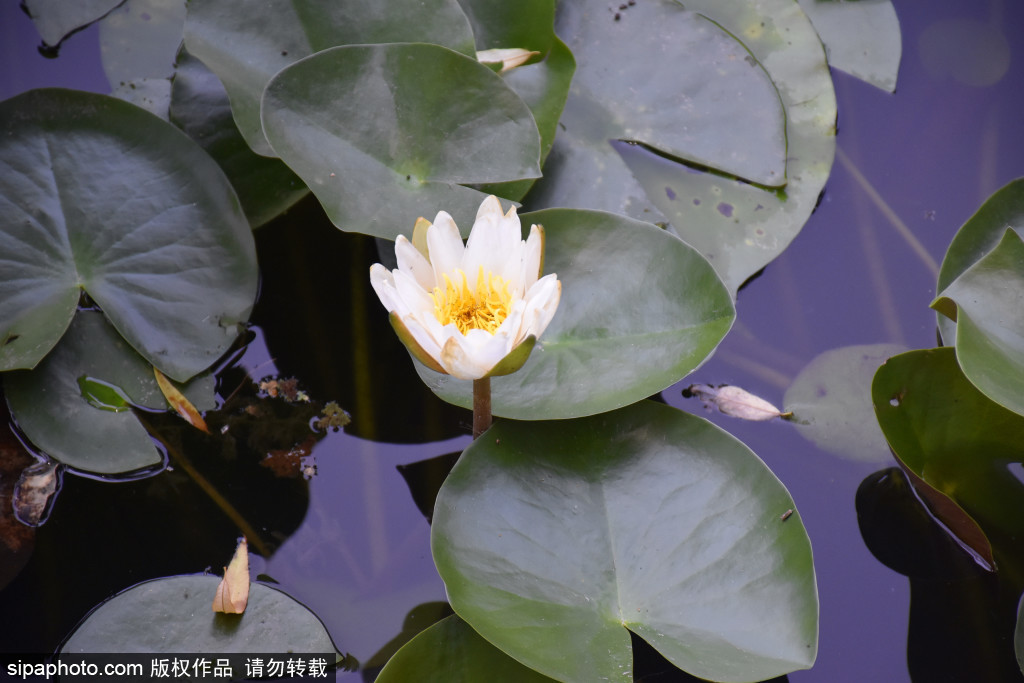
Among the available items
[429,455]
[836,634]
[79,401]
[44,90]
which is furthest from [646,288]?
[44,90]

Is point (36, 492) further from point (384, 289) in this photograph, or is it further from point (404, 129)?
point (404, 129)

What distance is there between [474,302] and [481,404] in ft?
0.69

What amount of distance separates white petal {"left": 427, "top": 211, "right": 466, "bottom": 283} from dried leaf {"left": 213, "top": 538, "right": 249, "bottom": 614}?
0.82 meters

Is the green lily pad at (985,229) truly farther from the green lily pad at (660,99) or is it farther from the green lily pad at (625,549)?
the green lily pad at (625,549)

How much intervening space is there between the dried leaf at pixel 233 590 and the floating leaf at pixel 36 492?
0.48 metres

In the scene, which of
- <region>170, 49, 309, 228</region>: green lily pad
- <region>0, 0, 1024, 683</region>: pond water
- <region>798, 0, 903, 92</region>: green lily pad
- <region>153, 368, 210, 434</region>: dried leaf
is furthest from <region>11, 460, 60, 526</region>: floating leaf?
<region>798, 0, 903, 92</region>: green lily pad

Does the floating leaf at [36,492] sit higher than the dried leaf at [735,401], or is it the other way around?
the dried leaf at [735,401]

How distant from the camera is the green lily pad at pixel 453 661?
4.43 feet

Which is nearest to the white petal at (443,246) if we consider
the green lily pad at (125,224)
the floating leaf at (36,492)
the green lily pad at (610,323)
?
the green lily pad at (610,323)

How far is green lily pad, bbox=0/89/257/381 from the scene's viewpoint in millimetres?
1648

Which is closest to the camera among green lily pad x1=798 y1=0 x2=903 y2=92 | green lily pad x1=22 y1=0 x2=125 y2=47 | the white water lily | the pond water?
the white water lily

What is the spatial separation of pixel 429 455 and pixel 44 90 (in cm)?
132

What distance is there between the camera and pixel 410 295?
4.17 feet

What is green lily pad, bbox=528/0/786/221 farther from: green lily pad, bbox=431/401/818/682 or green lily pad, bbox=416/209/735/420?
green lily pad, bbox=431/401/818/682
